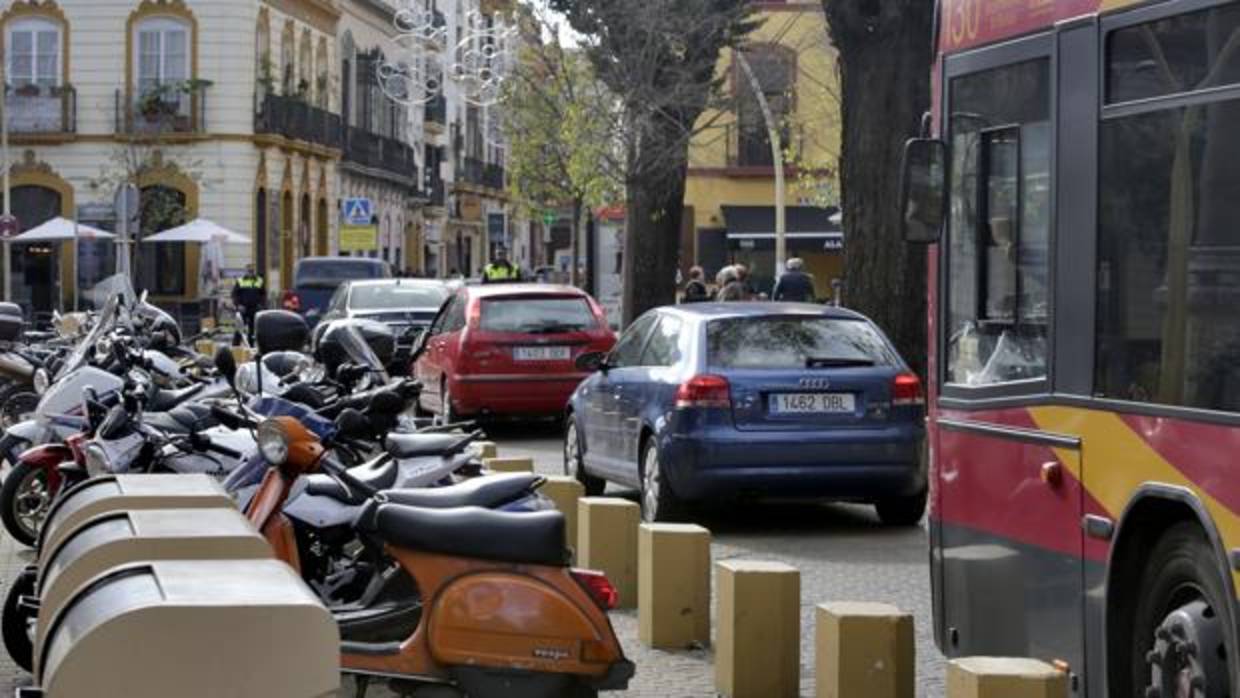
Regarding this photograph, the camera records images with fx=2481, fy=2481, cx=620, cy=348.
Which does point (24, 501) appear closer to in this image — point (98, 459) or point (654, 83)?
point (98, 459)

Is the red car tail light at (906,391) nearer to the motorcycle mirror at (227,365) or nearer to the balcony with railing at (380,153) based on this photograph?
the motorcycle mirror at (227,365)

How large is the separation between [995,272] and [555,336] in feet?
51.1

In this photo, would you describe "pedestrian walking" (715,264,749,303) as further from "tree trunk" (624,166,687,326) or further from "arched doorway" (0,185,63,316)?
"arched doorway" (0,185,63,316)

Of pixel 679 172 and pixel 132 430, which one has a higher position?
pixel 679 172

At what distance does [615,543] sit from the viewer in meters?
12.6

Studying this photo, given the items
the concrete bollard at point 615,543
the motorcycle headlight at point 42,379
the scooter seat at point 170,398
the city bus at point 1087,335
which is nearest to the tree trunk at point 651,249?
the motorcycle headlight at point 42,379

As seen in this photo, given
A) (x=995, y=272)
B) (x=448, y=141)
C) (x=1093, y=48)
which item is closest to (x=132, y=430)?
(x=995, y=272)

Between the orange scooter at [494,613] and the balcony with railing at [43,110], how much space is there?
53.1 metres

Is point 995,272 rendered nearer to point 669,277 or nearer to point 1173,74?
point 1173,74

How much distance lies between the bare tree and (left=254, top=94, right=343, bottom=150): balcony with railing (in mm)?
28189

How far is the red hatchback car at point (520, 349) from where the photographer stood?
24.1 metres

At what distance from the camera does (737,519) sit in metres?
16.7

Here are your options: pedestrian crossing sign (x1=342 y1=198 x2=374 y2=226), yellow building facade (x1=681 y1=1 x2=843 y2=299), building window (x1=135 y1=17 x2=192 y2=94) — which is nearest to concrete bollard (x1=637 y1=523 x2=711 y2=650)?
yellow building facade (x1=681 y1=1 x2=843 y2=299)

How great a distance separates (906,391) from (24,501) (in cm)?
542
